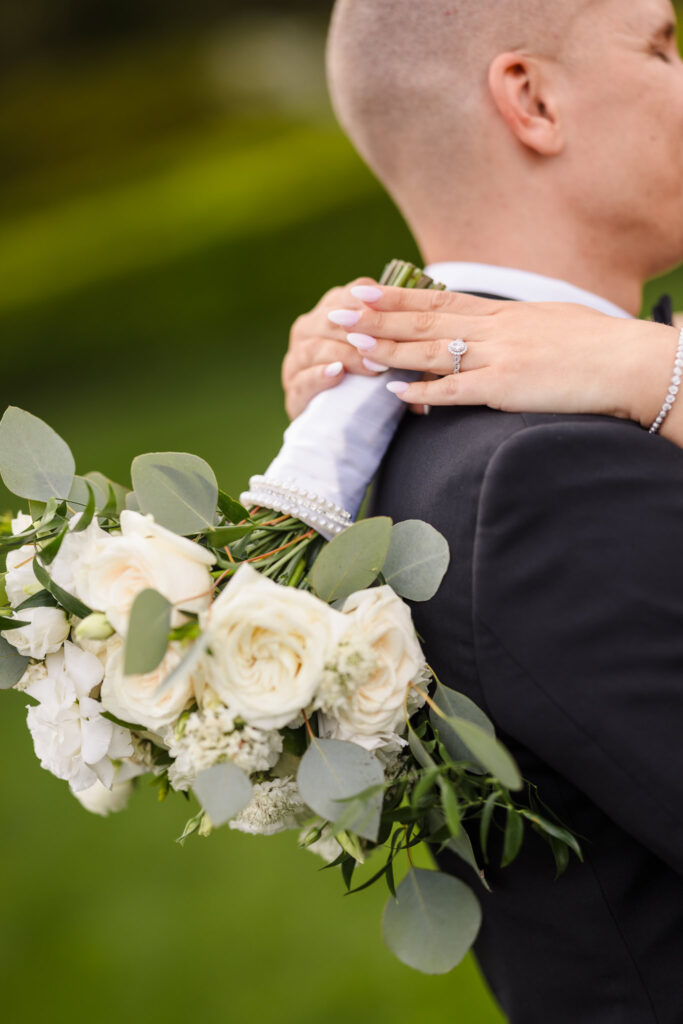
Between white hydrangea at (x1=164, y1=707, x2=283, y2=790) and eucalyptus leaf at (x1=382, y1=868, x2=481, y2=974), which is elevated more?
white hydrangea at (x1=164, y1=707, x2=283, y2=790)

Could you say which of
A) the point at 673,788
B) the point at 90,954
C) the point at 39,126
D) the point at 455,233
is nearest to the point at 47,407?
the point at 39,126

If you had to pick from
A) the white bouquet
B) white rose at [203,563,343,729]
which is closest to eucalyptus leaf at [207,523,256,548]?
the white bouquet

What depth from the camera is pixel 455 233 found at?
1.27 m

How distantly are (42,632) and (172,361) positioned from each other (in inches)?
248

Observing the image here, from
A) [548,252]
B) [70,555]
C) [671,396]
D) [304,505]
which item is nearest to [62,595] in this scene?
[70,555]

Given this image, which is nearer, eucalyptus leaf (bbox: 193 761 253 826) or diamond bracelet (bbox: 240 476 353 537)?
eucalyptus leaf (bbox: 193 761 253 826)

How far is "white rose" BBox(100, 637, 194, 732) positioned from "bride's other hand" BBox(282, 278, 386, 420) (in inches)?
16.7

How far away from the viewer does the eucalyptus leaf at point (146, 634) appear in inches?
29.7

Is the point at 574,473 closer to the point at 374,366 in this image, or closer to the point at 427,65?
the point at 374,366

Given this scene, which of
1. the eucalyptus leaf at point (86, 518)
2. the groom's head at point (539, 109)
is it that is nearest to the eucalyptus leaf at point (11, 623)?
the eucalyptus leaf at point (86, 518)

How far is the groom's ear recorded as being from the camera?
1158 millimetres

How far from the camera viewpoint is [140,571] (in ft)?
2.70

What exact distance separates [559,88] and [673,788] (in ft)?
2.79

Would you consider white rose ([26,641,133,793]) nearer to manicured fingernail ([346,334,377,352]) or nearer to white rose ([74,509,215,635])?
white rose ([74,509,215,635])
